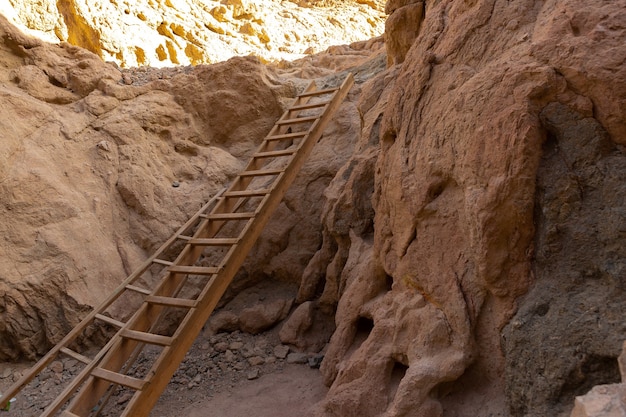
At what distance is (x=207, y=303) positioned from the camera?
3537 mm

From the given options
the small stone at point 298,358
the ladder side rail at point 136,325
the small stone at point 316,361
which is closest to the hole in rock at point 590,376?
the small stone at point 316,361

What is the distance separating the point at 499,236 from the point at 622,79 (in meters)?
0.80

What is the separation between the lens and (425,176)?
9.45 ft

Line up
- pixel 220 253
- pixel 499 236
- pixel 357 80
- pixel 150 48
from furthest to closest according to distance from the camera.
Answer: pixel 150 48 < pixel 357 80 < pixel 220 253 < pixel 499 236

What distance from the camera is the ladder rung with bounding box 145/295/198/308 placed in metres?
3.49

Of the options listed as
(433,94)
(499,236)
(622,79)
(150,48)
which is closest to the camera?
(622,79)

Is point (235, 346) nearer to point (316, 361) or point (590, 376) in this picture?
point (316, 361)

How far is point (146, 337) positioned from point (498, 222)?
7.73 feet

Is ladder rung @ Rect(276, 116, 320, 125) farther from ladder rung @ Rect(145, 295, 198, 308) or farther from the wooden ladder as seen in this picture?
ladder rung @ Rect(145, 295, 198, 308)

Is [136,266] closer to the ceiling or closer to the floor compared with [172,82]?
closer to the floor

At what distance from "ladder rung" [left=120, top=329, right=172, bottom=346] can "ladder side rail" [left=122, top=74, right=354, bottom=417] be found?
0.19ft

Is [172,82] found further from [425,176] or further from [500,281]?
[500,281]

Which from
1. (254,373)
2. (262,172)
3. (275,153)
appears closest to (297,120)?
(275,153)

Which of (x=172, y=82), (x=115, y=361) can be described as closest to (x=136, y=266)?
(x=115, y=361)
